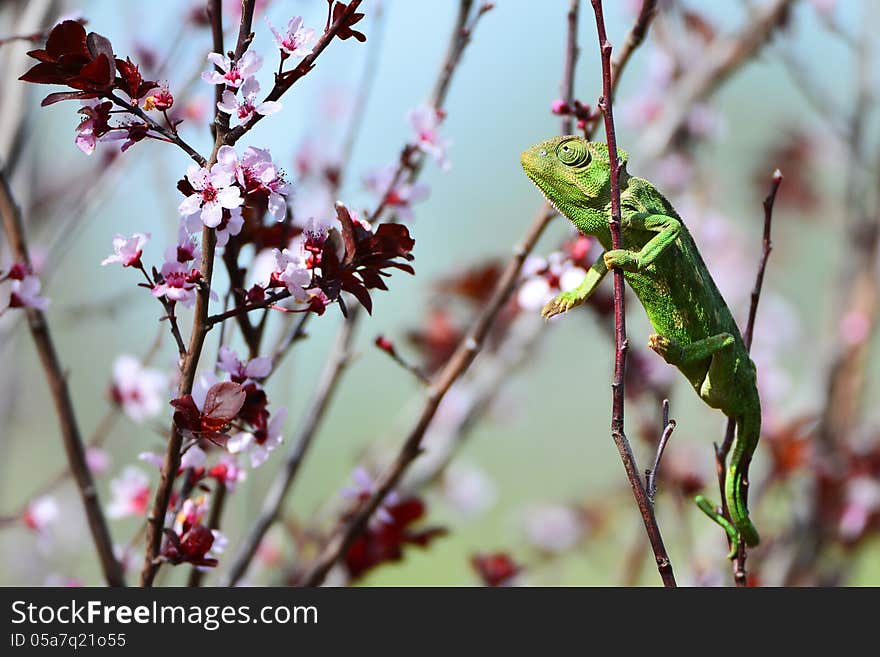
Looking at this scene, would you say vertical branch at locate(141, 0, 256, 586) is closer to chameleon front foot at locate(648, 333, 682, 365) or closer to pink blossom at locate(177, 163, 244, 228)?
pink blossom at locate(177, 163, 244, 228)

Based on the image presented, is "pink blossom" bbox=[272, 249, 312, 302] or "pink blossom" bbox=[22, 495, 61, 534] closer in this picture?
"pink blossom" bbox=[272, 249, 312, 302]

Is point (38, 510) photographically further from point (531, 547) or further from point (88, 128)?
point (531, 547)

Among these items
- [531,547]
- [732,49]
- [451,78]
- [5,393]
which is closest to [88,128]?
[451,78]

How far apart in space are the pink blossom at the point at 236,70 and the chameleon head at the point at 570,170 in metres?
0.46

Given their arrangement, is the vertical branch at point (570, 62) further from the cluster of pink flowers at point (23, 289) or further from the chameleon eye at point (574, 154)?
the cluster of pink flowers at point (23, 289)

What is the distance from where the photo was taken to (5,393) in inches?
126

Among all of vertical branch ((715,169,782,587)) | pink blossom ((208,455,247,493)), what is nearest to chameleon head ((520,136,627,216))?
vertical branch ((715,169,782,587))

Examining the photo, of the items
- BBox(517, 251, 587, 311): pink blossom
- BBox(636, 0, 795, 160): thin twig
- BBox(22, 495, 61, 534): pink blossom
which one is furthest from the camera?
BBox(636, 0, 795, 160): thin twig

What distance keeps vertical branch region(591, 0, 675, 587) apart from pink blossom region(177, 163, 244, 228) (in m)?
0.51

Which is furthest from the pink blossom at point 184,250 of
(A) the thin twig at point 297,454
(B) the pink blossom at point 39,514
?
(B) the pink blossom at point 39,514

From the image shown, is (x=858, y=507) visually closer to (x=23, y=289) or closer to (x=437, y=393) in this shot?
(x=437, y=393)

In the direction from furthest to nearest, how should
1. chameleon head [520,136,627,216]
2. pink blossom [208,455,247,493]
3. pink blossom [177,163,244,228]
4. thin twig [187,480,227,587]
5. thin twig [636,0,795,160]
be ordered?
thin twig [636,0,795,160] < thin twig [187,480,227,587] < pink blossom [208,455,247,493] < chameleon head [520,136,627,216] < pink blossom [177,163,244,228]

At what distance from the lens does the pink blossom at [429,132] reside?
6.38 feet

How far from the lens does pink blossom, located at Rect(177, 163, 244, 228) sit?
1.16 meters
